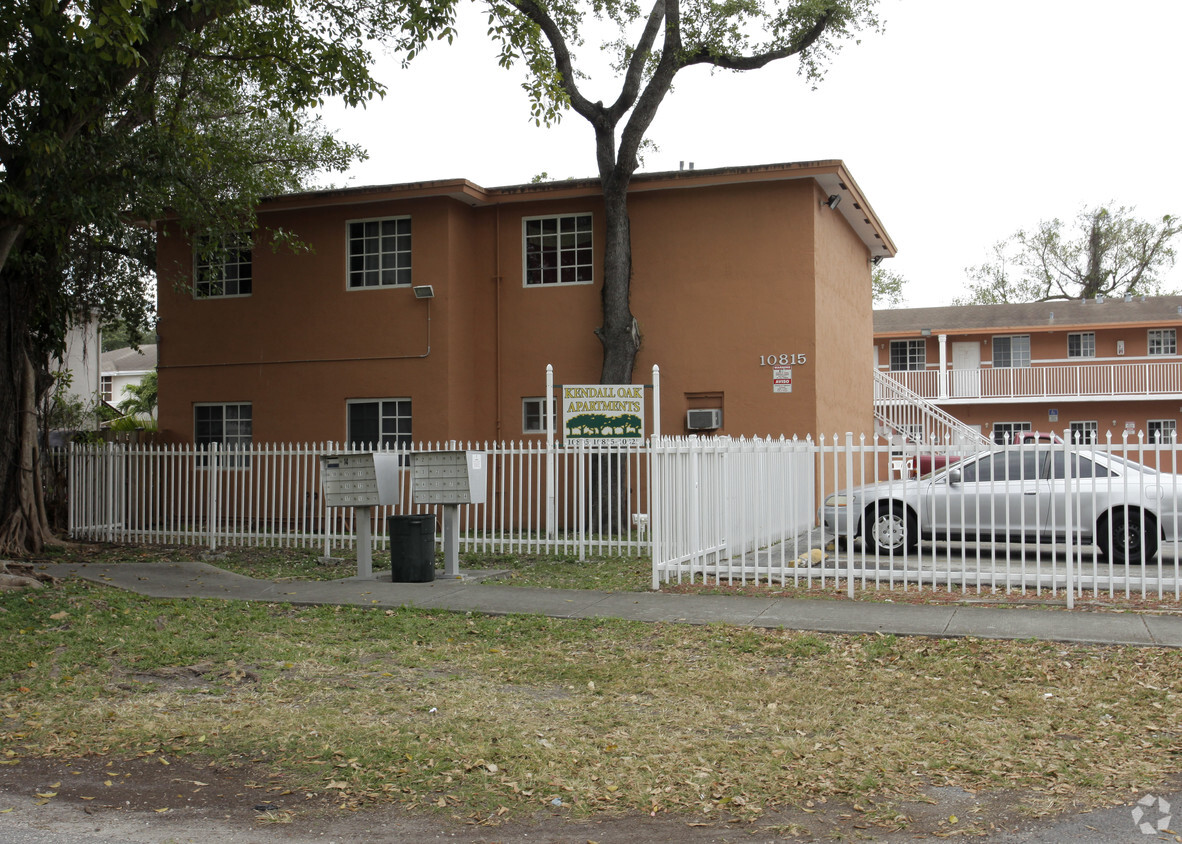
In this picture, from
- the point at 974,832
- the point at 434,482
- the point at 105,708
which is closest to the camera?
the point at 974,832

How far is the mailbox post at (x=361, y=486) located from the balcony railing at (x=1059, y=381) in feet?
82.9

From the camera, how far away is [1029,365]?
122 ft

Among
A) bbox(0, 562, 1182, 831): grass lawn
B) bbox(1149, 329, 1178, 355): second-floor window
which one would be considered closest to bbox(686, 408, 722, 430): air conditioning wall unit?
bbox(0, 562, 1182, 831): grass lawn

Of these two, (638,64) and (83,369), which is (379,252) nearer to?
(638,64)

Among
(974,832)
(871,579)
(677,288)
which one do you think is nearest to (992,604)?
(871,579)

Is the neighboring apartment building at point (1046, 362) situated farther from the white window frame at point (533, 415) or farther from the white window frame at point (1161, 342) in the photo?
the white window frame at point (533, 415)

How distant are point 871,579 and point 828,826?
6875mm

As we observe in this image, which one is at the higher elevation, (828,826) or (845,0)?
(845,0)

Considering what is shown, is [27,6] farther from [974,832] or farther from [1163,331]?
[1163,331]

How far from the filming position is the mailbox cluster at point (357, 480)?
12336 mm

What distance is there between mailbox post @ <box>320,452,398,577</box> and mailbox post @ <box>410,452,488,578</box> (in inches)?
13.4

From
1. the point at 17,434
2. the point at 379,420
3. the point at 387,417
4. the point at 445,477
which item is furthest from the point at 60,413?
the point at 445,477

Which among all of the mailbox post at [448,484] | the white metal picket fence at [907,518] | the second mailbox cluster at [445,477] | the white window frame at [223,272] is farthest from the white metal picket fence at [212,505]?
the white window frame at [223,272]

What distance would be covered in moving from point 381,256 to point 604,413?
638 cm
